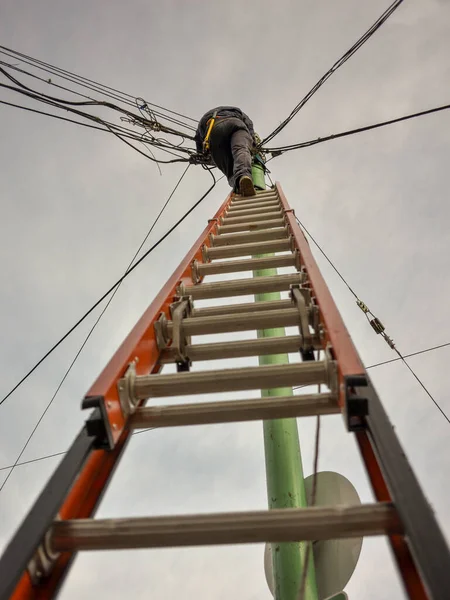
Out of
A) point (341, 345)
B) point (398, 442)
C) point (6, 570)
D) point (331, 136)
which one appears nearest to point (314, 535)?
point (398, 442)

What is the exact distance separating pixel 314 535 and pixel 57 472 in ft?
2.25

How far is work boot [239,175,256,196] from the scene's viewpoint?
438 cm

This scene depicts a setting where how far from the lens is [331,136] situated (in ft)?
17.8

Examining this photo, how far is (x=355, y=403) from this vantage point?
1.23 m

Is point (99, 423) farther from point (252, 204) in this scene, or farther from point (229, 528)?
point (252, 204)

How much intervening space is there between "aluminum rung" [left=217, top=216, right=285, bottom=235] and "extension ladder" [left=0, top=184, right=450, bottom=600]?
1263 mm

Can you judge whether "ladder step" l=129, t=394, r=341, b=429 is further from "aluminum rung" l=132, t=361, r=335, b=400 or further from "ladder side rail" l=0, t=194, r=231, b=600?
"ladder side rail" l=0, t=194, r=231, b=600

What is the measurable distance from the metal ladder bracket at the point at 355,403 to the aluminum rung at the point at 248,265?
1491mm

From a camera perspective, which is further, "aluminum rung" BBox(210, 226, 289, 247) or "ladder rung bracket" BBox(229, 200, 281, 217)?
"ladder rung bracket" BBox(229, 200, 281, 217)

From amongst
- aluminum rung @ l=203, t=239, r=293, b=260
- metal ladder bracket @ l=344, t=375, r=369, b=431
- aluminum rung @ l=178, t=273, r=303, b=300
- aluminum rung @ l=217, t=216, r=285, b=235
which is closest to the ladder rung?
aluminum rung @ l=217, t=216, r=285, b=235

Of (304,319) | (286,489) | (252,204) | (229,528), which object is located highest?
(252,204)

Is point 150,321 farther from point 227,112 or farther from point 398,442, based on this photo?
point 227,112

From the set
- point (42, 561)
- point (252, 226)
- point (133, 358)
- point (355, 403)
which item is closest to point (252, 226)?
point (252, 226)

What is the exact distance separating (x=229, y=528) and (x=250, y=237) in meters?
2.42
